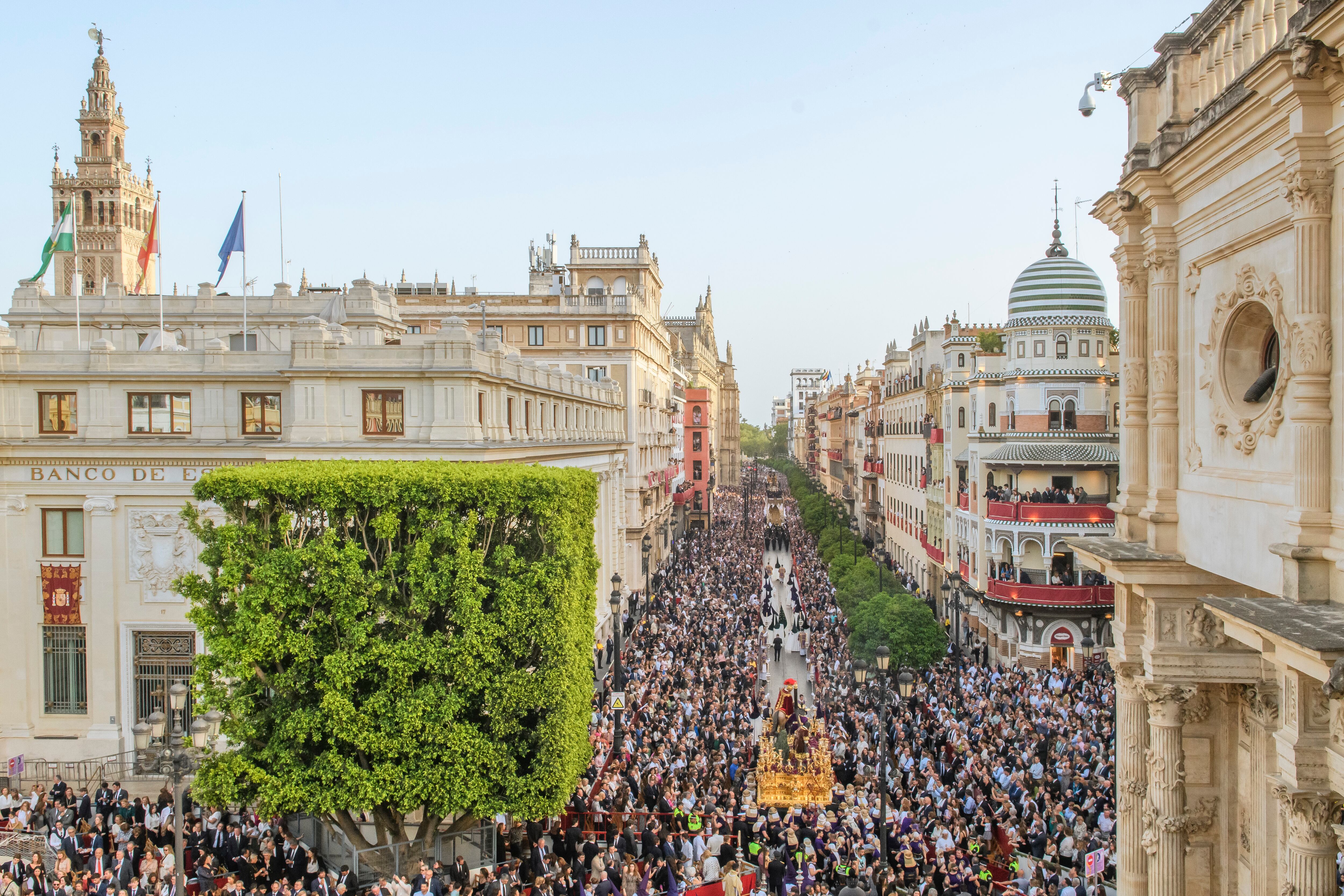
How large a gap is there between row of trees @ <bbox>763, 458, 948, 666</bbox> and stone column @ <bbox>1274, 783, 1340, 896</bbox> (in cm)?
1374

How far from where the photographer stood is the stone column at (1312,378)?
29.1 ft

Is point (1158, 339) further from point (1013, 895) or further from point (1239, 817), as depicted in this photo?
point (1013, 895)

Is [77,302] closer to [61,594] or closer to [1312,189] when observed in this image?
[61,594]

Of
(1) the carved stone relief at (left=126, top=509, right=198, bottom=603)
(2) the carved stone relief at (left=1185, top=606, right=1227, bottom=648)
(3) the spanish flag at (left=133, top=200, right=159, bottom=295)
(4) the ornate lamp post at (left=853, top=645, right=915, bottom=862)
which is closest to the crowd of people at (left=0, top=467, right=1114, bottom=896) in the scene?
(4) the ornate lamp post at (left=853, top=645, right=915, bottom=862)

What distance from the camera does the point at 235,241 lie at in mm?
29953

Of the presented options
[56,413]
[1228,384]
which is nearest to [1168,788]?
[1228,384]

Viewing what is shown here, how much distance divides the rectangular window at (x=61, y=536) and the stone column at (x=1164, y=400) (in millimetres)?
25474

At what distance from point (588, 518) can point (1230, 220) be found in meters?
14.6

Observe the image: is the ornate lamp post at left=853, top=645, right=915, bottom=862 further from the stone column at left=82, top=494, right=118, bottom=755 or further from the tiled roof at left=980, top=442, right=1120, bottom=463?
the stone column at left=82, top=494, right=118, bottom=755

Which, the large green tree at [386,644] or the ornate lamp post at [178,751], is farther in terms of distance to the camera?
the large green tree at [386,644]

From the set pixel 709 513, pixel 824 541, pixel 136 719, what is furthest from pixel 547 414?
pixel 709 513

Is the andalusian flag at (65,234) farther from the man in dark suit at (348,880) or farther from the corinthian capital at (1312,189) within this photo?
the corinthian capital at (1312,189)

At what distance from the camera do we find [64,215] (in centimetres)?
2962

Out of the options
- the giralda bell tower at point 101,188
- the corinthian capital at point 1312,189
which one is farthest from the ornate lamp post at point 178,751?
the giralda bell tower at point 101,188
